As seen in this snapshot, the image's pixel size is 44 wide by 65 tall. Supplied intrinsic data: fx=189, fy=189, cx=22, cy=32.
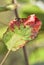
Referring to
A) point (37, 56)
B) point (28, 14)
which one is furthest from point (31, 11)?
point (37, 56)

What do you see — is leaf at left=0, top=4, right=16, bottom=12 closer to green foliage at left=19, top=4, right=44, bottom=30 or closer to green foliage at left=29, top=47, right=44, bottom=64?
green foliage at left=19, top=4, right=44, bottom=30

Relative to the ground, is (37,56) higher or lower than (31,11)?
lower

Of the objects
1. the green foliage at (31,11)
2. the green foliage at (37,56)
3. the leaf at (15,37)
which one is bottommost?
the green foliage at (37,56)

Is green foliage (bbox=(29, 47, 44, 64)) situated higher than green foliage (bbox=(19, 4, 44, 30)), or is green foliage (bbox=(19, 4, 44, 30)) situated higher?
green foliage (bbox=(19, 4, 44, 30))

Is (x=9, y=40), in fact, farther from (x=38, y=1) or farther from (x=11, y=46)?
(x=38, y=1)

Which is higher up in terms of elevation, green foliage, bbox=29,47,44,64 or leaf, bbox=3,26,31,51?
leaf, bbox=3,26,31,51

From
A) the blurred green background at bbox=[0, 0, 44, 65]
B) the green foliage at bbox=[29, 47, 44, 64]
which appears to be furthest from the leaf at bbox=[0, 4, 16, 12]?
the green foliage at bbox=[29, 47, 44, 64]

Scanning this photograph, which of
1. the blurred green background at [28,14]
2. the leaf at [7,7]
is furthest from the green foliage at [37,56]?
the leaf at [7,7]

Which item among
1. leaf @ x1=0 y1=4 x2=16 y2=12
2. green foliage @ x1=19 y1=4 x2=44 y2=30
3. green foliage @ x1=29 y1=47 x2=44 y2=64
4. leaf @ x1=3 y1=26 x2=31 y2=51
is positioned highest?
leaf @ x1=0 y1=4 x2=16 y2=12

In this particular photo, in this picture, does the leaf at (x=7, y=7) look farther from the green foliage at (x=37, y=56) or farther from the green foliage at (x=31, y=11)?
the green foliage at (x=37, y=56)

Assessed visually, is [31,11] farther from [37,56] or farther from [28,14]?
[37,56]

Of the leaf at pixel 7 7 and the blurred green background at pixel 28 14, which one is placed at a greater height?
the leaf at pixel 7 7

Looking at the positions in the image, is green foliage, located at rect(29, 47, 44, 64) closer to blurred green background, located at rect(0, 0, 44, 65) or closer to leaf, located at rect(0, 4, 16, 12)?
blurred green background, located at rect(0, 0, 44, 65)

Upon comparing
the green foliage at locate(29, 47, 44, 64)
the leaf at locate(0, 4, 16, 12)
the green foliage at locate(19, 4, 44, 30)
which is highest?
A: the leaf at locate(0, 4, 16, 12)
